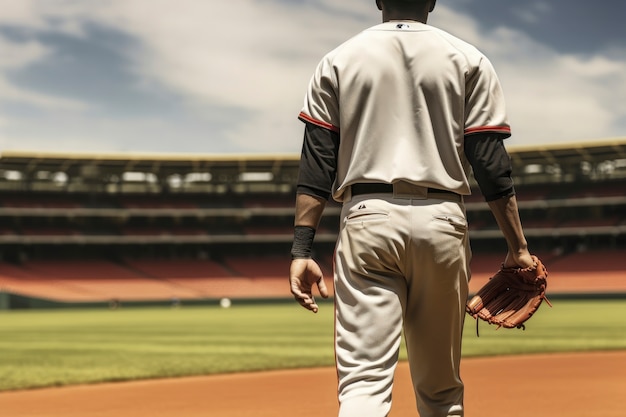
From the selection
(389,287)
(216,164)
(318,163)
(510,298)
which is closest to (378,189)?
(318,163)

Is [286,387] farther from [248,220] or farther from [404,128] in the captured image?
[248,220]

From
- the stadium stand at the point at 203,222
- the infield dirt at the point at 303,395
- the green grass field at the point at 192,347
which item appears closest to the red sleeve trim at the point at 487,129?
the infield dirt at the point at 303,395

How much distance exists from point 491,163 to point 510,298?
0.75 m

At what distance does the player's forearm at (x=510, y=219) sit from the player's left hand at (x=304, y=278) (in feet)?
2.32

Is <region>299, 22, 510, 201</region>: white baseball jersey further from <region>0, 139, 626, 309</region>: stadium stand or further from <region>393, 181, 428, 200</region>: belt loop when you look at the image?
<region>0, 139, 626, 309</region>: stadium stand

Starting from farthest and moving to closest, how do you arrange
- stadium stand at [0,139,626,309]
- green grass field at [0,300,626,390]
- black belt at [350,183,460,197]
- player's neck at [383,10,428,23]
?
stadium stand at [0,139,626,309], green grass field at [0,300,626,390], player's neck at [383,10,428,23], black belt at [350,183,460,197]

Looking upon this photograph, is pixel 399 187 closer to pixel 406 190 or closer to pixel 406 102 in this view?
pixel 406 190

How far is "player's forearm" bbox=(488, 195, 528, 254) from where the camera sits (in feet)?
9.01

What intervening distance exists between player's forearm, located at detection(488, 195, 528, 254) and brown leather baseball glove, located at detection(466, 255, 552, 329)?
0.15 m

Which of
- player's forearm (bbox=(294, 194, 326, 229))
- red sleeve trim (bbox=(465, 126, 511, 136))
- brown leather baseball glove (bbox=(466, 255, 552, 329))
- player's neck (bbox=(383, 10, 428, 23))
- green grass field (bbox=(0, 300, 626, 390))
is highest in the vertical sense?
player's neck (bbox=(383, 10, 428, 23))

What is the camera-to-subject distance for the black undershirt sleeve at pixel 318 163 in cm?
272

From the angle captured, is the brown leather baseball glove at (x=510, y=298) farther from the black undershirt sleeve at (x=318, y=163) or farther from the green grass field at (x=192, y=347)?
the green grass field at (x=192, y=347)

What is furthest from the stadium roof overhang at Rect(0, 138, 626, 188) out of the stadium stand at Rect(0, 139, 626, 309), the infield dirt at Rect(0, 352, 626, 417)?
the infield dirt at Rect(0, 352, 626, 417)

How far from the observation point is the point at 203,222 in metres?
54.3
